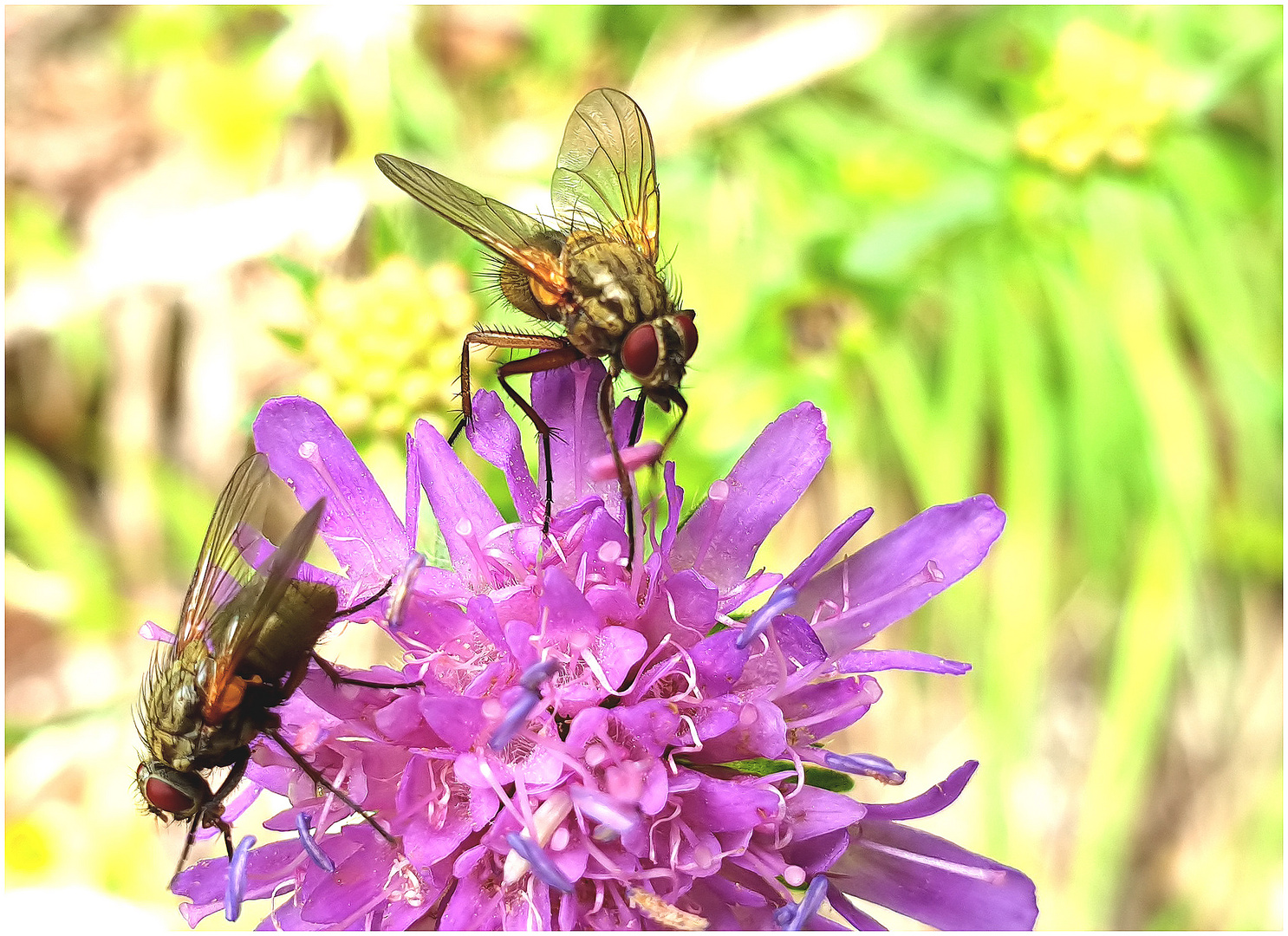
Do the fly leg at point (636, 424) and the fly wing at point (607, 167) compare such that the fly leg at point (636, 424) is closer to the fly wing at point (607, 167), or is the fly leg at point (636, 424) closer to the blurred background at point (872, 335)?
the fly wing at point (607, 167)

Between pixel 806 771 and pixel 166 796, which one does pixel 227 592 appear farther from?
pixel 806 771

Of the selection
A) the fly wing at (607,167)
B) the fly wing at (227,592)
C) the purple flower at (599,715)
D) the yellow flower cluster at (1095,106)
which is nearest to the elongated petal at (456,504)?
the purple flower at (599,715)

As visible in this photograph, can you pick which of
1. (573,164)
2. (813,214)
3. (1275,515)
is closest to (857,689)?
(573,164)

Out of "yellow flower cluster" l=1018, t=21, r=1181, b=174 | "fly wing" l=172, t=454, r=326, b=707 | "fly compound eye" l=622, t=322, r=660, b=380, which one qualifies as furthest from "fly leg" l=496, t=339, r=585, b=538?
"yellow flower cluster" l=1018, t=21, r=1181, b=174

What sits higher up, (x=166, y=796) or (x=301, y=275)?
(x=301, y=275)

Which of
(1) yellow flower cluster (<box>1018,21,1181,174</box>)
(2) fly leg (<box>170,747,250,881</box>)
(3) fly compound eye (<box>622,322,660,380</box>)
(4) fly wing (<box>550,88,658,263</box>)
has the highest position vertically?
(1) yellow flower cluster (<box>1018,21,1181,174</box>)

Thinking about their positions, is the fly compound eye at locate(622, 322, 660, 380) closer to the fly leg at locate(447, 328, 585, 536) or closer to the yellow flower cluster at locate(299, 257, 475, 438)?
the fly leg at locate(447, 328, 585, 536)

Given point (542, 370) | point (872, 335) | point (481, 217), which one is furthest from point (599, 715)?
point (872, 335)
